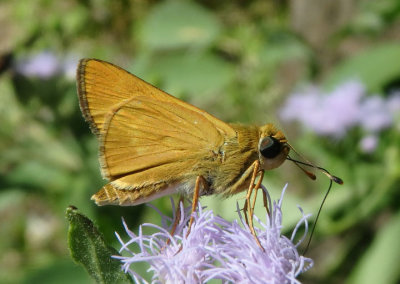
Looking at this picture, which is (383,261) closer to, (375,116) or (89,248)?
(375,116)

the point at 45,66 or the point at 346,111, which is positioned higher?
the point at 45,66

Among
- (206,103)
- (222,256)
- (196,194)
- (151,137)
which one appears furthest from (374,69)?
(222,256)

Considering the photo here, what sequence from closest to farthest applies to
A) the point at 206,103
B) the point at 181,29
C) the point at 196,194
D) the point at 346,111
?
the point at 196,194 < the point at 346,111 < the point at 181,29 < the point at 206,103

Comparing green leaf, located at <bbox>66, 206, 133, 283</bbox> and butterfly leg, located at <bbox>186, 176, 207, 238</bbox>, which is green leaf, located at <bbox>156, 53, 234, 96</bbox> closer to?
butterfly leg, located at <bbox>186, 176, 207, 238</bbox>

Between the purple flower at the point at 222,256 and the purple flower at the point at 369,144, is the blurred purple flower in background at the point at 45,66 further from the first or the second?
the purple flower at the point at 222,256

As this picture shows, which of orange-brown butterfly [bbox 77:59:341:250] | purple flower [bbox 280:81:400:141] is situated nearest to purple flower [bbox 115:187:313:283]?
orange-brown butterfly [bbox 77:59:341:250]

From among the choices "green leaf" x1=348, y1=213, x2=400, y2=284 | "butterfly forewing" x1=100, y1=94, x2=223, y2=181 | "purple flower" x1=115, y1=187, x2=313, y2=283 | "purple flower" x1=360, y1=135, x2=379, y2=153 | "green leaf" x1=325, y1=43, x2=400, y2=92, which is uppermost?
"green leaf" x1=325, y1=43, x2=400, y2=92

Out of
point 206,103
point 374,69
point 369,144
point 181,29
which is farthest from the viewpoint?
point 206,103

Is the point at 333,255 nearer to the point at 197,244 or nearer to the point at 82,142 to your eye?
the point at 82,142
